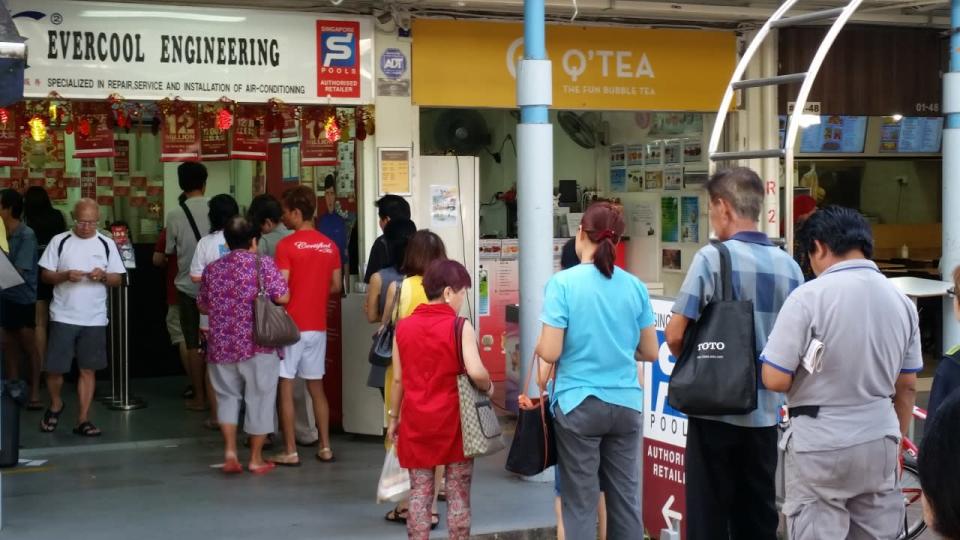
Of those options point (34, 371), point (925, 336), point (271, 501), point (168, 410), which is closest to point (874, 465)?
point (271, 501)

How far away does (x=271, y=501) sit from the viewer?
25.8 ft

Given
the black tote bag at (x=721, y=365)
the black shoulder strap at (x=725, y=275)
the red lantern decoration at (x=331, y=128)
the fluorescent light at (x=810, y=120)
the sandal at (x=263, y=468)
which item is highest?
the fluorescent light at (x=810, y=120)

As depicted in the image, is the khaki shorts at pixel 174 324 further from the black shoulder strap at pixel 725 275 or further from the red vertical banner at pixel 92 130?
the black shoulder strap at pixel 725 275

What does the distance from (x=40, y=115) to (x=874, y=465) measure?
661 cm

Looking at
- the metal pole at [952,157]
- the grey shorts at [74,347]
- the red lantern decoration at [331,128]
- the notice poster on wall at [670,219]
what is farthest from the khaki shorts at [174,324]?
the metal pole at [952,157]

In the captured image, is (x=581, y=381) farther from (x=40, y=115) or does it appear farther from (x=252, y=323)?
(x=40, y=115)

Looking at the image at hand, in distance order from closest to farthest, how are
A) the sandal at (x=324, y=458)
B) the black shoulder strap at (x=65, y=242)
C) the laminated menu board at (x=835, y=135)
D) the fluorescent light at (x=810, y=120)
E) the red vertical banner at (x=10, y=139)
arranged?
the sandal at (x=324, y=458) → the red vertical banner at (x=10, y=139) → the black shoulder strap at (x=65, y=242) → the fluorescent light at (x=810, y=120) → the laminated menu board at (x=835, y=135)

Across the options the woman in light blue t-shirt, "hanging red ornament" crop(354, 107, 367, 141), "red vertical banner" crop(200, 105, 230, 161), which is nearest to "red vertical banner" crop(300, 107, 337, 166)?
"hanging red ornament" crop(354, 107, 367, 141)

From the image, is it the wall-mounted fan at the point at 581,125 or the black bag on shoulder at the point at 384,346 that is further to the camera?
the wall-mounted fan at the point at 581,125

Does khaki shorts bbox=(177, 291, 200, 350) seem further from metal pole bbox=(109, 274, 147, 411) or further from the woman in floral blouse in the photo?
the woman in floral blouse

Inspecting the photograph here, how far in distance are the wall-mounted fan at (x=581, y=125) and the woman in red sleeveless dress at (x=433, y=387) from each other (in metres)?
7.28

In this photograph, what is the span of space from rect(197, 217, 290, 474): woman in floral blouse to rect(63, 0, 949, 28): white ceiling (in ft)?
7.05

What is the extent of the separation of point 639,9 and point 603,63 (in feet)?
1.86

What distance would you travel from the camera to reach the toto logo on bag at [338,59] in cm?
974
